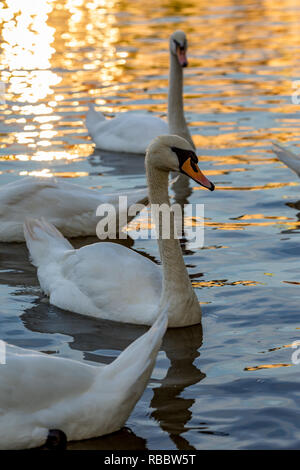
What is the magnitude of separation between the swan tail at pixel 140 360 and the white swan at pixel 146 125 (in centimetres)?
799

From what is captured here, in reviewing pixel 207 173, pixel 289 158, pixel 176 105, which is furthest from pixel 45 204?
pixel 176 105

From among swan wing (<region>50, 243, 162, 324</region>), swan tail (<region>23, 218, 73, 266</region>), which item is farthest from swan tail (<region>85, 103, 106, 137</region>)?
swan wing (<region>50, 243, 162, 324</region>)

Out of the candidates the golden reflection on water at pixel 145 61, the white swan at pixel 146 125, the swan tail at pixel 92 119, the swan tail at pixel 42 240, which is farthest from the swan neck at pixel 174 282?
the swan tail at pixel 92 119

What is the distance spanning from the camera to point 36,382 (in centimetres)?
567

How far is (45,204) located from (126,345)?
3.13 meters

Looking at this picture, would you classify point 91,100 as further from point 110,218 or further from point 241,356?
point 241,356

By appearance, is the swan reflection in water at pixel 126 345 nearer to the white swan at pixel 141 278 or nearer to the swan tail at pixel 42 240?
the white swan at pixel 141 278

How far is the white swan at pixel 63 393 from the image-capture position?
5664mm

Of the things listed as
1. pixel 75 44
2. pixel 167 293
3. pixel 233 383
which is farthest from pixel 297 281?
pixel 75 44

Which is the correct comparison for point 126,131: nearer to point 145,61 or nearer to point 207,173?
point 207,173

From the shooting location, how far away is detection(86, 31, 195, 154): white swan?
13883mm

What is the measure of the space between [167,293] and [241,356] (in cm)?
82
